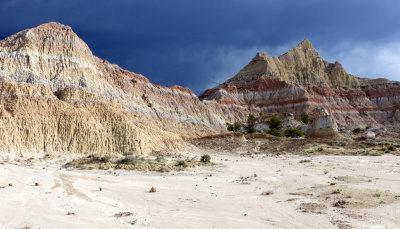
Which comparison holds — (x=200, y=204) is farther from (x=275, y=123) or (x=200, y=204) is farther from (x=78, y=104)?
(x=275, y=123)

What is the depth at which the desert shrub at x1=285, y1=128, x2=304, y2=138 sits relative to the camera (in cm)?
5733

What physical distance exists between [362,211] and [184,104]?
2545 inches

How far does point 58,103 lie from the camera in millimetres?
29953

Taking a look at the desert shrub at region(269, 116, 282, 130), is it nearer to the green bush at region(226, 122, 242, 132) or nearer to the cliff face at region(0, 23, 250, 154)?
the green bush at region(226, 122, 242, 132)

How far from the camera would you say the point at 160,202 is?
8914 mm

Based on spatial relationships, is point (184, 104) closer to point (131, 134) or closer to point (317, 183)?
point (131, 134)

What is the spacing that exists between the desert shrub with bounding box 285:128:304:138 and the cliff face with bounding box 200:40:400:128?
3557 centimetres

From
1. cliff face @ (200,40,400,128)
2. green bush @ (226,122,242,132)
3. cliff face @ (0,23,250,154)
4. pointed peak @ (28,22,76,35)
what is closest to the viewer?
cliff face @ (0,23,250,154)

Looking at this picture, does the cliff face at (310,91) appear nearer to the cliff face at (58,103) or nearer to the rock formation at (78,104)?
the rock formation at (78,104)

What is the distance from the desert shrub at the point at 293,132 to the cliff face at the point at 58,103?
30863 millimetres

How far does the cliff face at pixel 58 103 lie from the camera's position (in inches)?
1022

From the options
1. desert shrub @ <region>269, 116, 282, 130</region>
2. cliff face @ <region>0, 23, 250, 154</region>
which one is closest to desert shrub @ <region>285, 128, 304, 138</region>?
desert shrub @ <region>269, 116, 282, 130</region>

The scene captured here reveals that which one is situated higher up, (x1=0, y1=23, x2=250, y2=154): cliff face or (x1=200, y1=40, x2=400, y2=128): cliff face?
(x1=200, y1=40, x2=400, y2=128): cliff face


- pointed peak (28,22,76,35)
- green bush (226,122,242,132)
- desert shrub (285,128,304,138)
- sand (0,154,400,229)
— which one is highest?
pointed peak (28,22,76,35)
